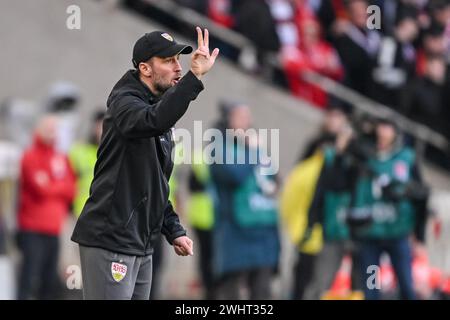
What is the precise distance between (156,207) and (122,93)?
1.95ft

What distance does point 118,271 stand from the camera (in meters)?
7.38

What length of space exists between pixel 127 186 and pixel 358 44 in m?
9.02

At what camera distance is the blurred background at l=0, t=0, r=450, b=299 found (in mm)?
12852

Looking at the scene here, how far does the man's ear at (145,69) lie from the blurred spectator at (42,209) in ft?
17.1

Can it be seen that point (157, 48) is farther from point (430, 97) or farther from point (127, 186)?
point (430, 97)

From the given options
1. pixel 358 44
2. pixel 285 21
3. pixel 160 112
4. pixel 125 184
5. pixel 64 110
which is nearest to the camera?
pixel 160 112

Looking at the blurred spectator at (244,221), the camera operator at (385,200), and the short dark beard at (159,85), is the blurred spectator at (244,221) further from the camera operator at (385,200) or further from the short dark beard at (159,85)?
the short dark beard at (159,85)

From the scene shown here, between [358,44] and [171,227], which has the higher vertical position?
[358,44]

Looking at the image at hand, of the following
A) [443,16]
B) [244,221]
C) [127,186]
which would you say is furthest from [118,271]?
[443,16]

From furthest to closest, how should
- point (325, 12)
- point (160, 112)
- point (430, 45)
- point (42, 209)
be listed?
1. point (430, 45)
2. point (325, 12)
3. point (42, 209)
4. point (160, 112)

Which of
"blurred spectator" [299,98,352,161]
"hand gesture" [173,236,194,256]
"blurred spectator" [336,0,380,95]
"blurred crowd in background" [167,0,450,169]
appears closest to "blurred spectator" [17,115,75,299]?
"blurred spectator" [299,98,352,161]

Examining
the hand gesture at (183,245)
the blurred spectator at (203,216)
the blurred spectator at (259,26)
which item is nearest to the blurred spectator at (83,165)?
the blurred spectator at (203,216)

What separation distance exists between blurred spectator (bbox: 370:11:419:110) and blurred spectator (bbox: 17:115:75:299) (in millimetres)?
4754

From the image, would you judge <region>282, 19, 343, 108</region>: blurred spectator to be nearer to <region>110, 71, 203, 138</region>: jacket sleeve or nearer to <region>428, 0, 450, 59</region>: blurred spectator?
<region>428, 0, 450, 59</region>: blurred spectator
